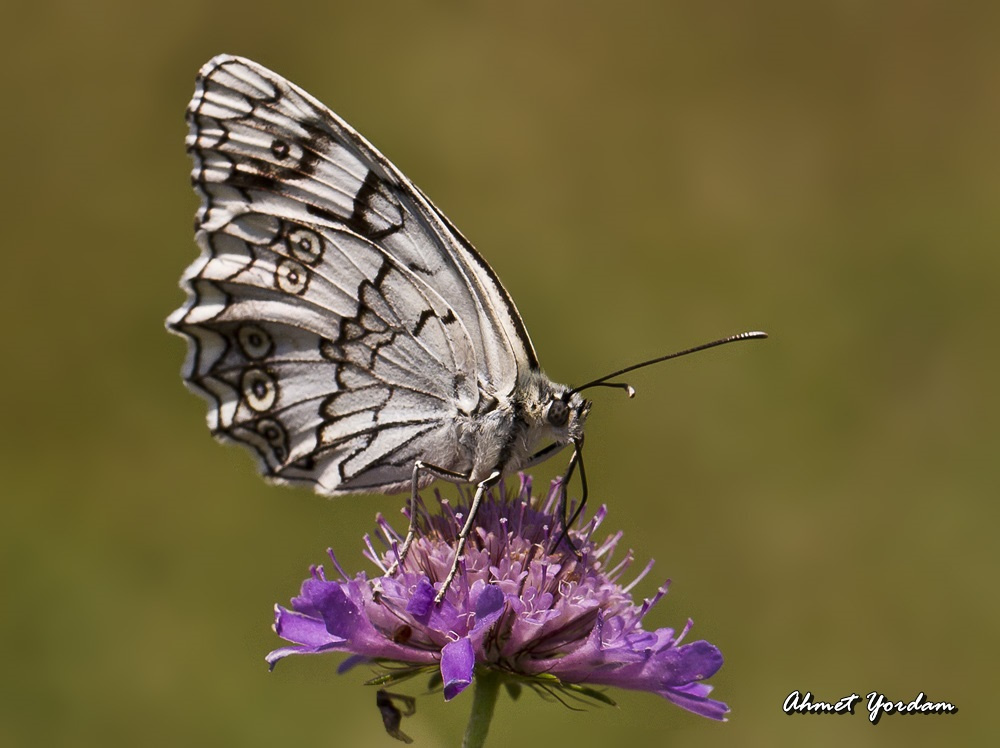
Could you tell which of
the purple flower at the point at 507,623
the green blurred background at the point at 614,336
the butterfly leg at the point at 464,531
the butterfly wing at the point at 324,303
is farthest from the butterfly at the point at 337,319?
the green blurred background at the point at 614,336

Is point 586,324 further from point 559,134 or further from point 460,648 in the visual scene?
point 460,648

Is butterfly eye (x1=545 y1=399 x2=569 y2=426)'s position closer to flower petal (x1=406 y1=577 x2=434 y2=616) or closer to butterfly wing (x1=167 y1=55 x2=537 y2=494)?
butterfly wing (x1=167 y1=55 x2=537 y2=494)

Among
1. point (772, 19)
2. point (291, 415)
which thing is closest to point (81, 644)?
point (291, 415)

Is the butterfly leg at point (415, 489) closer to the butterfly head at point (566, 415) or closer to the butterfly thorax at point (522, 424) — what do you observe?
the butterfly thorax at point (522, 424)

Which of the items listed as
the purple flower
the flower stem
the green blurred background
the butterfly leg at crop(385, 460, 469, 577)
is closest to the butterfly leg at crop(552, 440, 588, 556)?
the purple flower

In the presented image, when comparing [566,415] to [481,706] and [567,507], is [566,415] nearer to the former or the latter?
[567,507]
